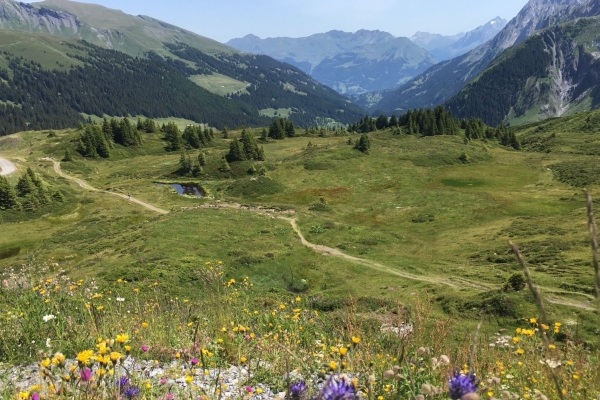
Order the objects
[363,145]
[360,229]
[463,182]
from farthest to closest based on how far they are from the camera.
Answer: [363,145]
[463,182]
[360,229]

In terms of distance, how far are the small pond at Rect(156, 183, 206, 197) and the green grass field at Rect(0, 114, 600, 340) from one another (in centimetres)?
212

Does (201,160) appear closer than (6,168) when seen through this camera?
No

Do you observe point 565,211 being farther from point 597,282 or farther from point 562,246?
point 597,282

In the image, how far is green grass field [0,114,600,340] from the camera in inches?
923

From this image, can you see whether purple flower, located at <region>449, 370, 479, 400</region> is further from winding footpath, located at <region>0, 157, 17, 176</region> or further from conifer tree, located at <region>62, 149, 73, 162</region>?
conifer tree, located at <region>62, 149, 73, 162</region>

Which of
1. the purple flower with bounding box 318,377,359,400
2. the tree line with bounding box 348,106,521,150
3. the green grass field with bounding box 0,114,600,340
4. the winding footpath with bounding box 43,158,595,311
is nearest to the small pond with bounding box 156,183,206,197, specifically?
the green grass field with bounding box 0,114,600,340

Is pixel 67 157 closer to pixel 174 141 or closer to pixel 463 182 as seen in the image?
pixel 174 141

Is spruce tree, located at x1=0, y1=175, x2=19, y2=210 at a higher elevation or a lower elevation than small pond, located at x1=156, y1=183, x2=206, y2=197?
higher

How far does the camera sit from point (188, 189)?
71.2m

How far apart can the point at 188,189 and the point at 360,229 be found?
4278 cm

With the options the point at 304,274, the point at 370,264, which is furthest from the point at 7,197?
the point at 370,264

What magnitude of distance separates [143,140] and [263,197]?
74048mm

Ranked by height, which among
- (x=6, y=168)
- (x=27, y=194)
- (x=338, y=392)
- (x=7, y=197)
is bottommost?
(x=27, y=194)

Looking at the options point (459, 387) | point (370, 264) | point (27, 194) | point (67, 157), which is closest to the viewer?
point (459, 387)
